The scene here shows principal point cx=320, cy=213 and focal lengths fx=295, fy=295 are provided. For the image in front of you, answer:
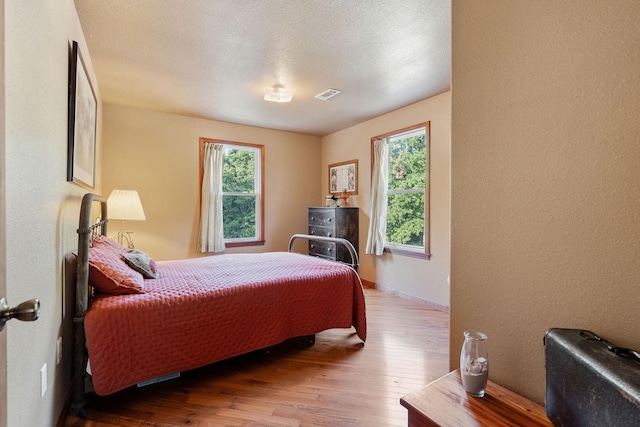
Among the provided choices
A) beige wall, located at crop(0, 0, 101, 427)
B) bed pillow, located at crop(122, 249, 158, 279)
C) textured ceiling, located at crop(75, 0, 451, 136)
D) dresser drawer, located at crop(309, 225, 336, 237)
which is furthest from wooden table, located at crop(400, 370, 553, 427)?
dresser drawer, located at crop(309, 225, 336, 237)

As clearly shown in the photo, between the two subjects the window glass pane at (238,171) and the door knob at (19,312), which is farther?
the window glass pane at (238,171)

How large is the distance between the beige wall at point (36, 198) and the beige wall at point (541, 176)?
4.32 feet

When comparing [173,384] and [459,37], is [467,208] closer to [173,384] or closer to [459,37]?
[459,37]

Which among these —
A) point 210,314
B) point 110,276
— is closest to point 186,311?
point 210,314

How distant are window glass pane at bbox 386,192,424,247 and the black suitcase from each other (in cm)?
320

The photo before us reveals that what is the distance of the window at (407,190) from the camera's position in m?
3.80

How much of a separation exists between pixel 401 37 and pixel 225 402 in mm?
2833

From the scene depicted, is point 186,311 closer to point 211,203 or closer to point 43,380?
point 43,380

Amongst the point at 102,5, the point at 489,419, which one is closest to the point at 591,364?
the point at 489,419

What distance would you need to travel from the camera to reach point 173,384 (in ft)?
6.59

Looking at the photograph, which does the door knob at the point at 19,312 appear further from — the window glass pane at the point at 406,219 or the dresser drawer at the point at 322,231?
the dresser drawer at the point at 322,231

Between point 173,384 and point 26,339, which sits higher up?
point 26,339

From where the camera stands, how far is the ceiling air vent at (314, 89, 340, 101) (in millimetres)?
3316

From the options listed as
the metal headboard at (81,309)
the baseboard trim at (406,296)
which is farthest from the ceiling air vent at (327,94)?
the baseboard trim at (406,296)
